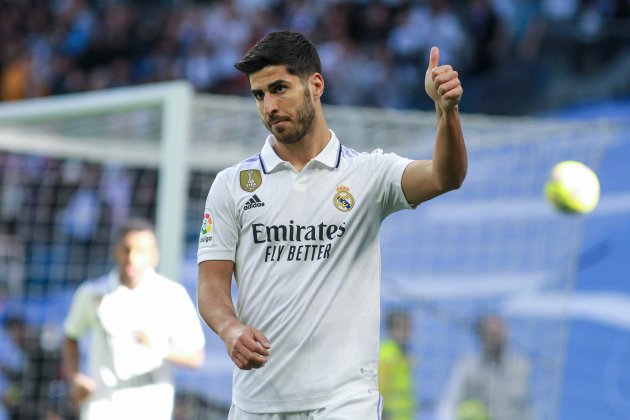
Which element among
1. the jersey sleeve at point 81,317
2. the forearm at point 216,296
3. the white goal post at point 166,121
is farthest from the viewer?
the white goal post at point 166,121

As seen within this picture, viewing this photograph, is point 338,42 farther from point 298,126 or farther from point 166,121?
point 298,126

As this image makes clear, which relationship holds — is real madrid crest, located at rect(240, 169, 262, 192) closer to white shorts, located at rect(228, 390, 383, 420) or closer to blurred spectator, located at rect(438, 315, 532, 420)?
white shorts, located at rect(228, 390, 383, 420)

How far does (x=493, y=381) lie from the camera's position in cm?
882

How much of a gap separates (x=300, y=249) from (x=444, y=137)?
0.66 m

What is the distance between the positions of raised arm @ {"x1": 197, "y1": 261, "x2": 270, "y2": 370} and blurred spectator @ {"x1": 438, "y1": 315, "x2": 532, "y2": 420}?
5.10m

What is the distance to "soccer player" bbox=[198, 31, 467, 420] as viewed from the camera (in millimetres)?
3885

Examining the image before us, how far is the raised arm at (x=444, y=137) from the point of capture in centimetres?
351

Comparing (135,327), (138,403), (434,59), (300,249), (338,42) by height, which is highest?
(338,42)

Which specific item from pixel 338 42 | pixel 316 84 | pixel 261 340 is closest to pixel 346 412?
pixel 261 340

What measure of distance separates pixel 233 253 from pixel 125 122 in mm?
4713

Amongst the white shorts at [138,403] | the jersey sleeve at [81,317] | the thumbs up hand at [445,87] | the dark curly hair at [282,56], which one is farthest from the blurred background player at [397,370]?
the thumbs up hand at [445,87]

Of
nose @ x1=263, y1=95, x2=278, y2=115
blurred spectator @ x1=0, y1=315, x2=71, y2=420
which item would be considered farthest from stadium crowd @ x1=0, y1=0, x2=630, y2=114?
nose @ x1=263, y1=95, x2=278, y2=115

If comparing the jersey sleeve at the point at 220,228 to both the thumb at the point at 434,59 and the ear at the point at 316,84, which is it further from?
Result: the thumb at the point at 434,59

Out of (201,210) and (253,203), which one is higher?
(201,210)
